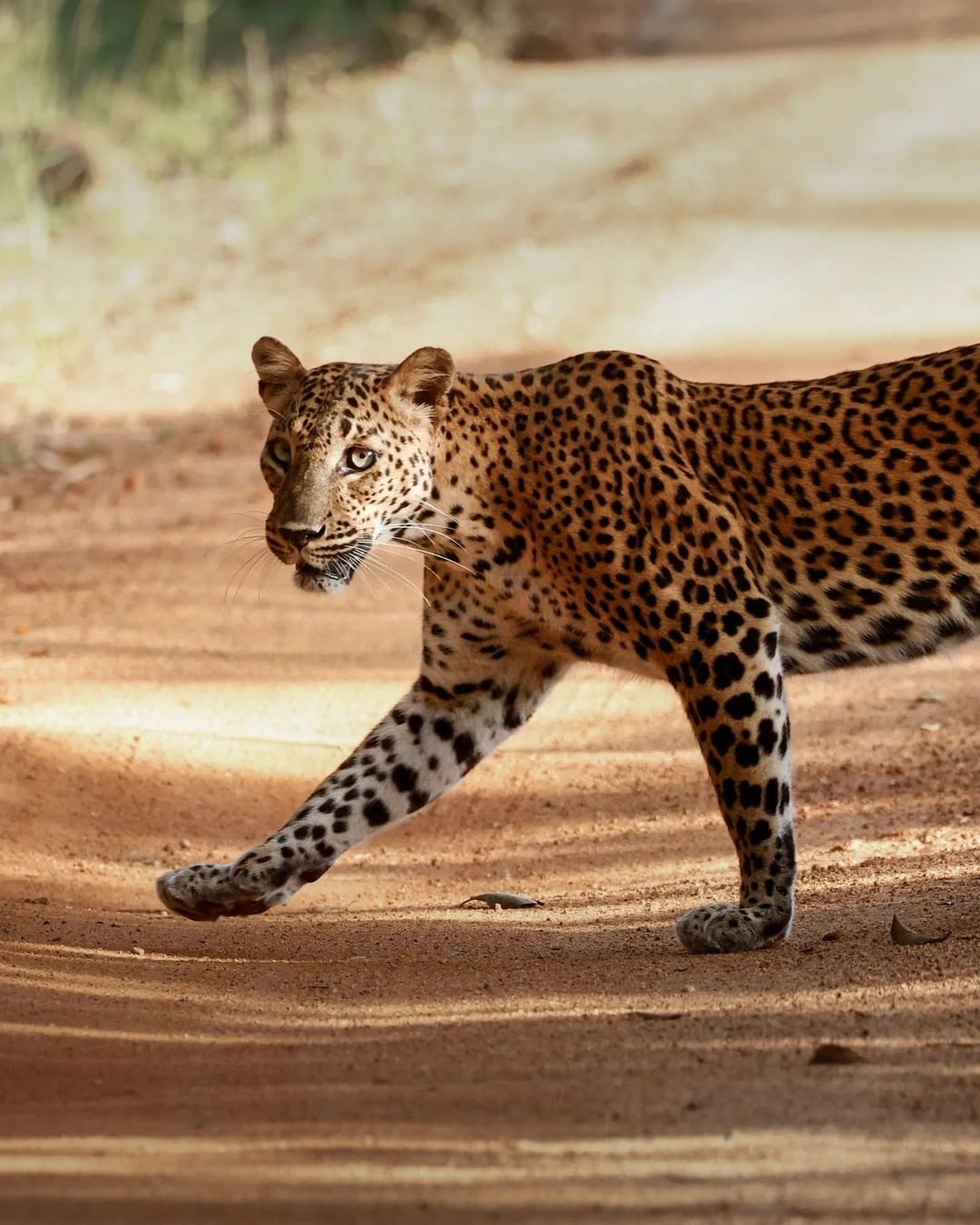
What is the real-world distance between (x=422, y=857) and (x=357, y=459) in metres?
2.02

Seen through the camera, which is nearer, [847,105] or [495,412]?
[495,412]

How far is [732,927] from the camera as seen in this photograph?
6320mm

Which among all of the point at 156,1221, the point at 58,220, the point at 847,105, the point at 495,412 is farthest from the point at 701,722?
the point at 847,105

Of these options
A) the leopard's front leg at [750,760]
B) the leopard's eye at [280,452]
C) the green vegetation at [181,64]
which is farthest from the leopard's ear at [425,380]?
the green vegetation at [181,64]

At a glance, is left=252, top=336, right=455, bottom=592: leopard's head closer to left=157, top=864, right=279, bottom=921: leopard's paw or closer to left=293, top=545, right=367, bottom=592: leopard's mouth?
left=293, top=545, right=367, bottom=592: leopard's mouth

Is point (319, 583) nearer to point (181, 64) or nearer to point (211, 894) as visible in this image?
point (211, 894)

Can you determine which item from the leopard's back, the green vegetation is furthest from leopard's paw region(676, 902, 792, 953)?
the green vegetation

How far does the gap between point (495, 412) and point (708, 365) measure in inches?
292

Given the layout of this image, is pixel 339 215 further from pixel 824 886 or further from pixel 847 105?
pixel 824 886

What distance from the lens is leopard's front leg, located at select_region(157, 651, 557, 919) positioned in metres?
6.73

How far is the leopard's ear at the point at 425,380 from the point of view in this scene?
6.80m

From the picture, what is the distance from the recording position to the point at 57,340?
53.4 ft

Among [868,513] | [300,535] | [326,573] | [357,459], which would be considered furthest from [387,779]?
[868,513]

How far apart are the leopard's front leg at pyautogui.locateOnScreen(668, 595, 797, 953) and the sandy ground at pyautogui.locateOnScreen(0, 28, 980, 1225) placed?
201 millimetres
